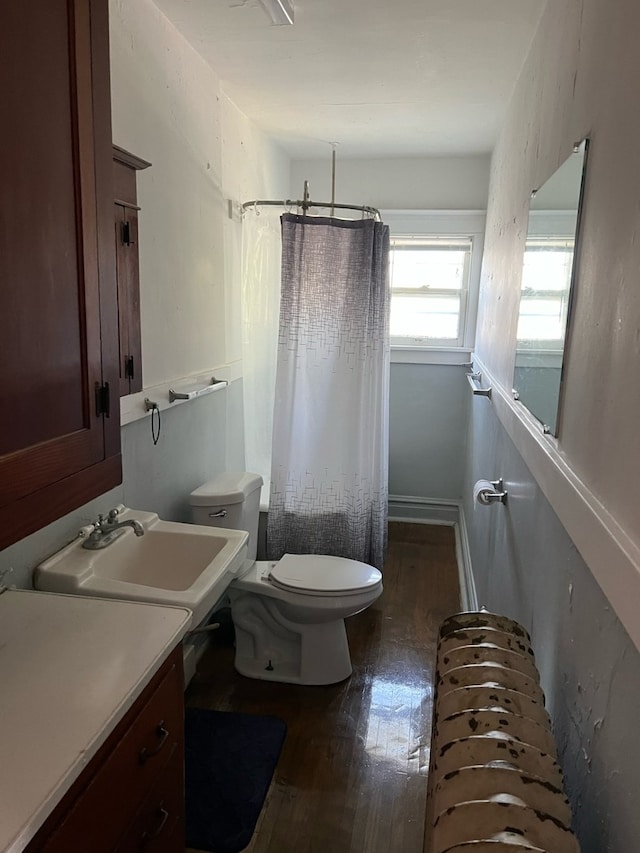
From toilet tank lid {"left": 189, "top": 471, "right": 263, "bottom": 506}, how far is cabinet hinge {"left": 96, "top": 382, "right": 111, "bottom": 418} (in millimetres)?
1158

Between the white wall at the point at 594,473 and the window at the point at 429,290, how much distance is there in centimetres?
203

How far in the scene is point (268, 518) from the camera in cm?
296

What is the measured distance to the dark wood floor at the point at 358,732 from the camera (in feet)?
5.52

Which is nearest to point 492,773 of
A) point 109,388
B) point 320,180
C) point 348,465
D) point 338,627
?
point 109,388

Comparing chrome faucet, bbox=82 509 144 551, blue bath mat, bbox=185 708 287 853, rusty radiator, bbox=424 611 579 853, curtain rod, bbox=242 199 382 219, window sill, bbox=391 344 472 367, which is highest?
curtain rod, bbox=242 199 382 219

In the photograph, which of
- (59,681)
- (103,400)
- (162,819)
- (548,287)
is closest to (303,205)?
(548,287)

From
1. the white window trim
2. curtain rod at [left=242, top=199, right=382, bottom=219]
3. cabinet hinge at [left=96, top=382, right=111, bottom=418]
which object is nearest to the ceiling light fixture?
curtain rod at [left=242, top=199, right=382, bottom=219]

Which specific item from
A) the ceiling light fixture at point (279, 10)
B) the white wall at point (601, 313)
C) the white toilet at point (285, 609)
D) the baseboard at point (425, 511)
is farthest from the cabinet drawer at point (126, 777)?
the baseboard at point (425, 511)

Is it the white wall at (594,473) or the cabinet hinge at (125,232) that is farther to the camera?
the cabinet hinge at (125,232)

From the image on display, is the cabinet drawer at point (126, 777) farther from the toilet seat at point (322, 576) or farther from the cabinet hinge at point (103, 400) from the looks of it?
the toilet seat at point (322, 576)

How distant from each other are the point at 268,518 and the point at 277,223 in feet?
4.89

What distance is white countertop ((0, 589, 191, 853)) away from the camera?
814 mm

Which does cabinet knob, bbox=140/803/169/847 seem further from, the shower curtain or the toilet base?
the shower curtain

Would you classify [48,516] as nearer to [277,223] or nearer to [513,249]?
[513,249]
